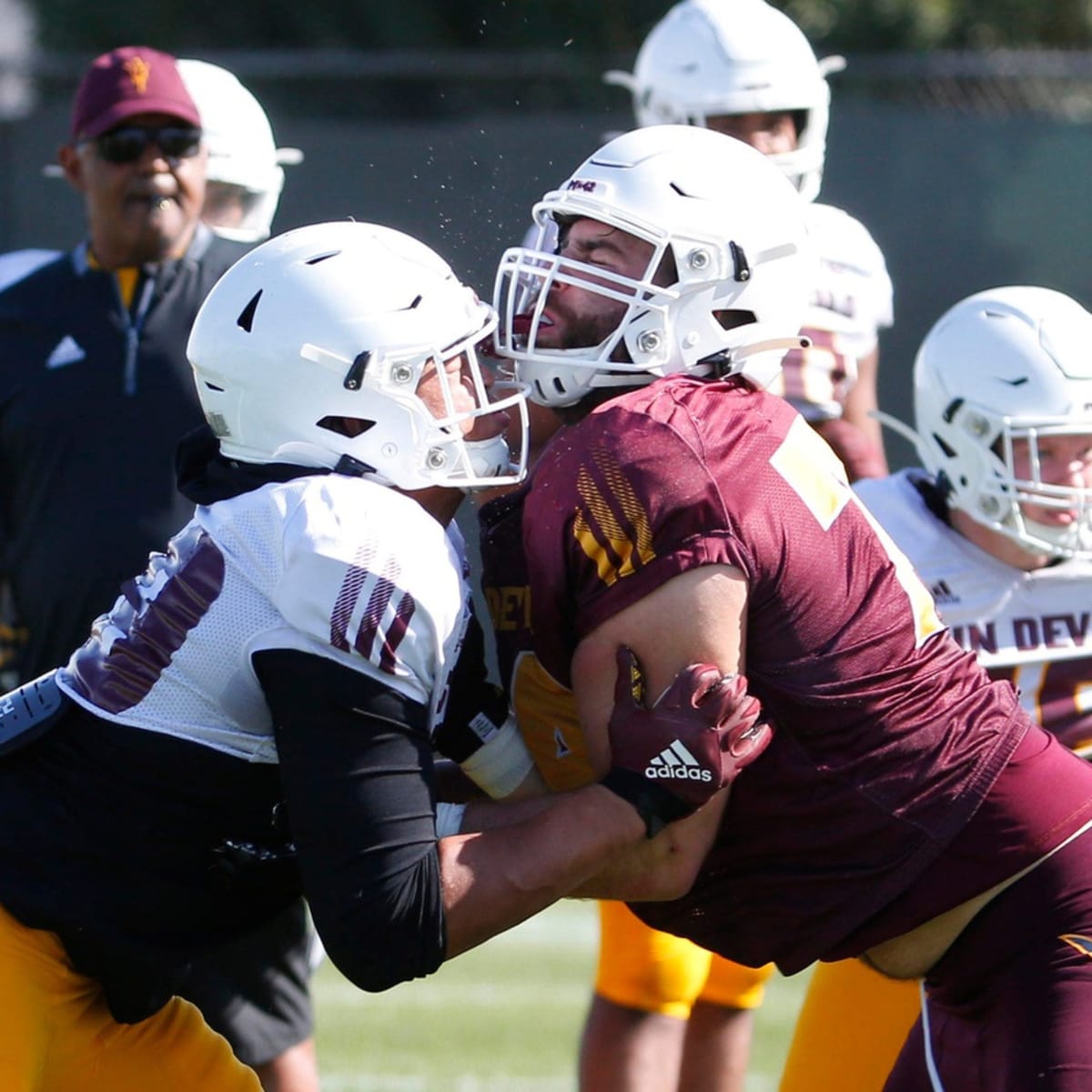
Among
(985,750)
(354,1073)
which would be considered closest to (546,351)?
(985,750)

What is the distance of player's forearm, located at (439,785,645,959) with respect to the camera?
8.32 feet

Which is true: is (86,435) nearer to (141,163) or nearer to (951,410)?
(141,163)

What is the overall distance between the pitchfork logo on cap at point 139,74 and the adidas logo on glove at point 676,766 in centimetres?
253

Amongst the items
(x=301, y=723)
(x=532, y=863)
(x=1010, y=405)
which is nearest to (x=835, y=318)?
(x=1010, y=405)

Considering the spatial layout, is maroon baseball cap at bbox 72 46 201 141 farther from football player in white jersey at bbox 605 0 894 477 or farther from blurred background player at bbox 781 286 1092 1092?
blurred background player at bbox 781 286 1092 1092

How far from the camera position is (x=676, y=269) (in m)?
2.85

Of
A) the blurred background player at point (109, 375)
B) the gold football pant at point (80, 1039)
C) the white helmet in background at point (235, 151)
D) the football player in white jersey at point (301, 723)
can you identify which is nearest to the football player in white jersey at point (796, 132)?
the white helmet in background at point (235, 151)

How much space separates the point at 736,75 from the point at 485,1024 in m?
2.51

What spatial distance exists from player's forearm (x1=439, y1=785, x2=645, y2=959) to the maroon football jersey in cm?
24

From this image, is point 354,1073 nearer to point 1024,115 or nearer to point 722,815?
point 722,815

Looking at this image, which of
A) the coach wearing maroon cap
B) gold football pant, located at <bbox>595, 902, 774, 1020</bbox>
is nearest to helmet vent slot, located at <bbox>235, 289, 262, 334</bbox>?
gold football pant, located at <bbox>595, 902, 774, 1020</bbox>

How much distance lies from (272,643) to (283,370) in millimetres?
405

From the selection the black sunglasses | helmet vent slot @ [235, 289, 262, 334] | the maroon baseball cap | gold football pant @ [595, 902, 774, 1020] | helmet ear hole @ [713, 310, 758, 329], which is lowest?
gold football pant @ [595, 902, 774, 1020]

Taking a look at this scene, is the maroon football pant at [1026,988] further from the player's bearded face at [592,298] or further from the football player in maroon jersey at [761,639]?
the player's bearded face at [592,298]
